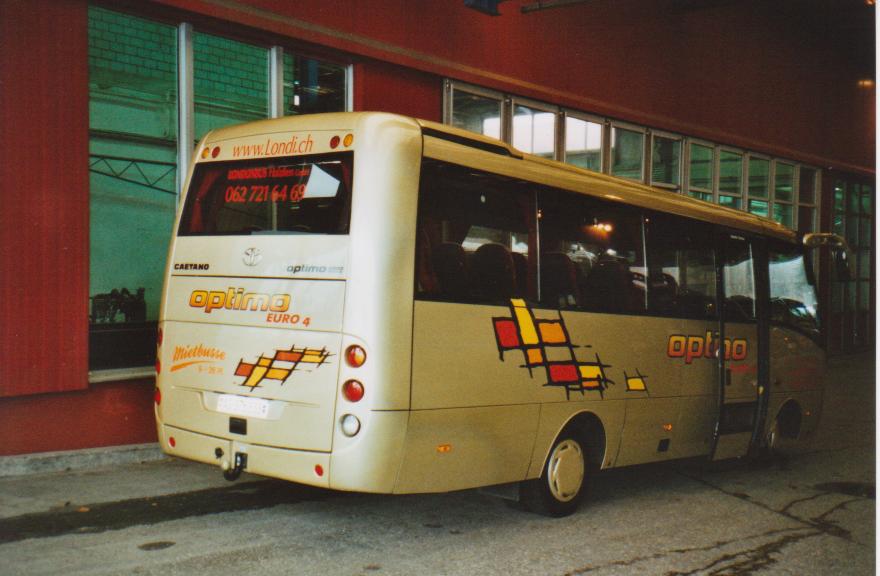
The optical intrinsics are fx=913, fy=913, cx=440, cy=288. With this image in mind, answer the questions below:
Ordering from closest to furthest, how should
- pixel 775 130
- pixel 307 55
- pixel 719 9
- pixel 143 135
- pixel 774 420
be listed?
1. pixel 143 135
2. pixel 774 420
3. pixel 307 55
4. pixel 719 9
5. pixel 775 130

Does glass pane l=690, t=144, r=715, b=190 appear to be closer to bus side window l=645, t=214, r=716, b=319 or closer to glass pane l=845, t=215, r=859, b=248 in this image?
glass pane l=845, t=215, r=859, b=248

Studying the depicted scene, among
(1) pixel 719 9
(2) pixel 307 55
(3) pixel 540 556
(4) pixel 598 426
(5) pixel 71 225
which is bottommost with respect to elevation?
(3) pixel 540 556

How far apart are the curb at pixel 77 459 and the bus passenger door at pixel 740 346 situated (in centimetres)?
530

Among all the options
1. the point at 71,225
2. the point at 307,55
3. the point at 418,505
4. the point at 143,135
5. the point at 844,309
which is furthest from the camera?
the point at 844,309

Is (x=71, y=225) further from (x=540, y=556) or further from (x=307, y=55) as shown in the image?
(x=540, y=556)

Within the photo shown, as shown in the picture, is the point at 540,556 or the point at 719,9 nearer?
the point at 540,556

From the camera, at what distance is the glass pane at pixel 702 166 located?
A: 56.0 feet

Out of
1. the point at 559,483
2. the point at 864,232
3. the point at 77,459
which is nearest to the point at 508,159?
the point at 559,483

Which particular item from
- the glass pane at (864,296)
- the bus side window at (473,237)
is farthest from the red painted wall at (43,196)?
the glass pane at (864,296)

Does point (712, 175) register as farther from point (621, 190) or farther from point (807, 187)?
point (621, 190)

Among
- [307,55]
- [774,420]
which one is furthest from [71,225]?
[774,420]

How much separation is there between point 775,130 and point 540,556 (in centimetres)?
1575

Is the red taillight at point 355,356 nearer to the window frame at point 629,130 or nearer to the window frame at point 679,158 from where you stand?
the window frame at point 629,130

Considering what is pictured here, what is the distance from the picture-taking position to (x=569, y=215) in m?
7.15
